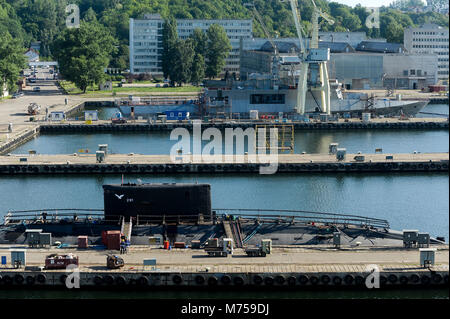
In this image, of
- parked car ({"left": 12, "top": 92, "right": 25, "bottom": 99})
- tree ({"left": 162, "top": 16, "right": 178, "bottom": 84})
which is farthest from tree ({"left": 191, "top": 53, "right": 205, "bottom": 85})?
parked car ({"left": 12, "top": 92, "right": 25, "bottom": 99})

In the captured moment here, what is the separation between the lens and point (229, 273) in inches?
1302

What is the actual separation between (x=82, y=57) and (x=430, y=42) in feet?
176

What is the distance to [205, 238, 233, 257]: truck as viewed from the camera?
3494cm

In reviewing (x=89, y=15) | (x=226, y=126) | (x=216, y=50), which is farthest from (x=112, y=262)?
(x=89, y=15)

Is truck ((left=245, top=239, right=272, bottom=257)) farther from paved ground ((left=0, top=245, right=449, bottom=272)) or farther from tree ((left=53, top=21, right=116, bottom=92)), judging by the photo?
tree ((left=53, top=21, right=116, bottom=92))

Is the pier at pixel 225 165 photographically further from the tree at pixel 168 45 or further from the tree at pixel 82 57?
the tree at pixel 168 45

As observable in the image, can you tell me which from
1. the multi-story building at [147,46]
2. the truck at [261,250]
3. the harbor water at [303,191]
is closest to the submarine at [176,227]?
the truck at [261,250]

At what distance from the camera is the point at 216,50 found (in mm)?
132250

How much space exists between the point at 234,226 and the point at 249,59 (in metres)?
91.1

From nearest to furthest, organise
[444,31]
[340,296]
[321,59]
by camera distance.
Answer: [340,296] → [321,59] → [444,31]

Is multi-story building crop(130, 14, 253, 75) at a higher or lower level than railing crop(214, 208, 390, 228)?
higher

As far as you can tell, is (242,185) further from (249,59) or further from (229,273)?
(249,59)

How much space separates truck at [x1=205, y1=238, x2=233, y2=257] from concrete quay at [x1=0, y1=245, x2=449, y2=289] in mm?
433

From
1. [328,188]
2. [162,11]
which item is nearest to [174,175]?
[328,188]
